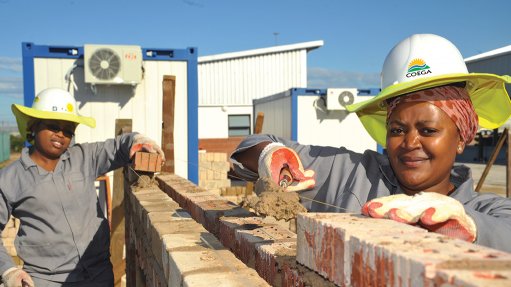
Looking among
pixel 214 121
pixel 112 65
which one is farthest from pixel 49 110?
pixel 214 121

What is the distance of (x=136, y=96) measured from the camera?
781 cm

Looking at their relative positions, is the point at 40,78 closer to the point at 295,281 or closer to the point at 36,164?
the point at 36,164

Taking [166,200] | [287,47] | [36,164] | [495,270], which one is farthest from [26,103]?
[287,47]

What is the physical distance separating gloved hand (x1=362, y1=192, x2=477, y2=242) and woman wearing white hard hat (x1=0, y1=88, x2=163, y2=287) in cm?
304

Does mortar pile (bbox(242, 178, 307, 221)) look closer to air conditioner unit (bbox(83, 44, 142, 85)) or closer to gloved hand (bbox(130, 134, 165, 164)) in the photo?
gloved hand (bbox(130, 134, 165, 164))

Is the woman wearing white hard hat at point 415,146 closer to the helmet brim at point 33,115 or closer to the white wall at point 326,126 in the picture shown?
the helmet brim at point 33,115

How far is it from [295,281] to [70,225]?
9.20 ft

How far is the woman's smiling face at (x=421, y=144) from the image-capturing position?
1.83 metres

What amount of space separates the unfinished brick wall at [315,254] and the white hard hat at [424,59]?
35.2 inches

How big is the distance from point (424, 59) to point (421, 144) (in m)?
0.39

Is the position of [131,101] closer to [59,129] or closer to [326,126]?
[59,129]

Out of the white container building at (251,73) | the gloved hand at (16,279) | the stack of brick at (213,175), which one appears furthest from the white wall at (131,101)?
the white container building at (251,73)

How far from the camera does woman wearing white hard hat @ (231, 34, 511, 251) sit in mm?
1833

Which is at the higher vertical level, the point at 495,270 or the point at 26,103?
the point at 26,103
